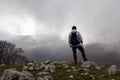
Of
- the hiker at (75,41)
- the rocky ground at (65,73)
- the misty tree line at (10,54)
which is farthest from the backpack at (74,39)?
the misty tree line at (10,54)

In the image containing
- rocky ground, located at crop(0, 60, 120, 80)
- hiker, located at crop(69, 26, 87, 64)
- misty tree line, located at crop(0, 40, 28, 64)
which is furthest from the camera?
misty tree line, located at crop(0, 40, 28, 64)

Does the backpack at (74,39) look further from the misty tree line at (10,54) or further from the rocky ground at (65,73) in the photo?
the misty tree line at (10,54)

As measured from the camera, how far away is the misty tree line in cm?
5839

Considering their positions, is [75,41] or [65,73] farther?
[75,41]

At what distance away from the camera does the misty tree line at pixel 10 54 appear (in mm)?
58394

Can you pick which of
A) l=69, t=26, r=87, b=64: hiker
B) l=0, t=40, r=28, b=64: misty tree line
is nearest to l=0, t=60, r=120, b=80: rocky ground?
l=69, t=26, r=87, b=64: hiker

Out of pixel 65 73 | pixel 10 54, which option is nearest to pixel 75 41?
pixel 65 73

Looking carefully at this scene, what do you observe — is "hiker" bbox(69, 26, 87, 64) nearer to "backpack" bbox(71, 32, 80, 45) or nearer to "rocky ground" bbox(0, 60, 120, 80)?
"backpack" bbox(71, 32, 80, 45)

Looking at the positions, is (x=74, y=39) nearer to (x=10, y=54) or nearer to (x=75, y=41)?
(x=75, y=41)

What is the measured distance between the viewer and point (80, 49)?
102ft

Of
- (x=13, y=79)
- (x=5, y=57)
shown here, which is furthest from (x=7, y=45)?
(x=13, y=79)

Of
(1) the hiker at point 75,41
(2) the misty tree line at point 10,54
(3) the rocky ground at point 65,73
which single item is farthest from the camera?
Answer: (2) the misty tree line at point 10,54

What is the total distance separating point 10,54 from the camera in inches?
2483

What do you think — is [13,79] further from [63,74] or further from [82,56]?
[82,56]
